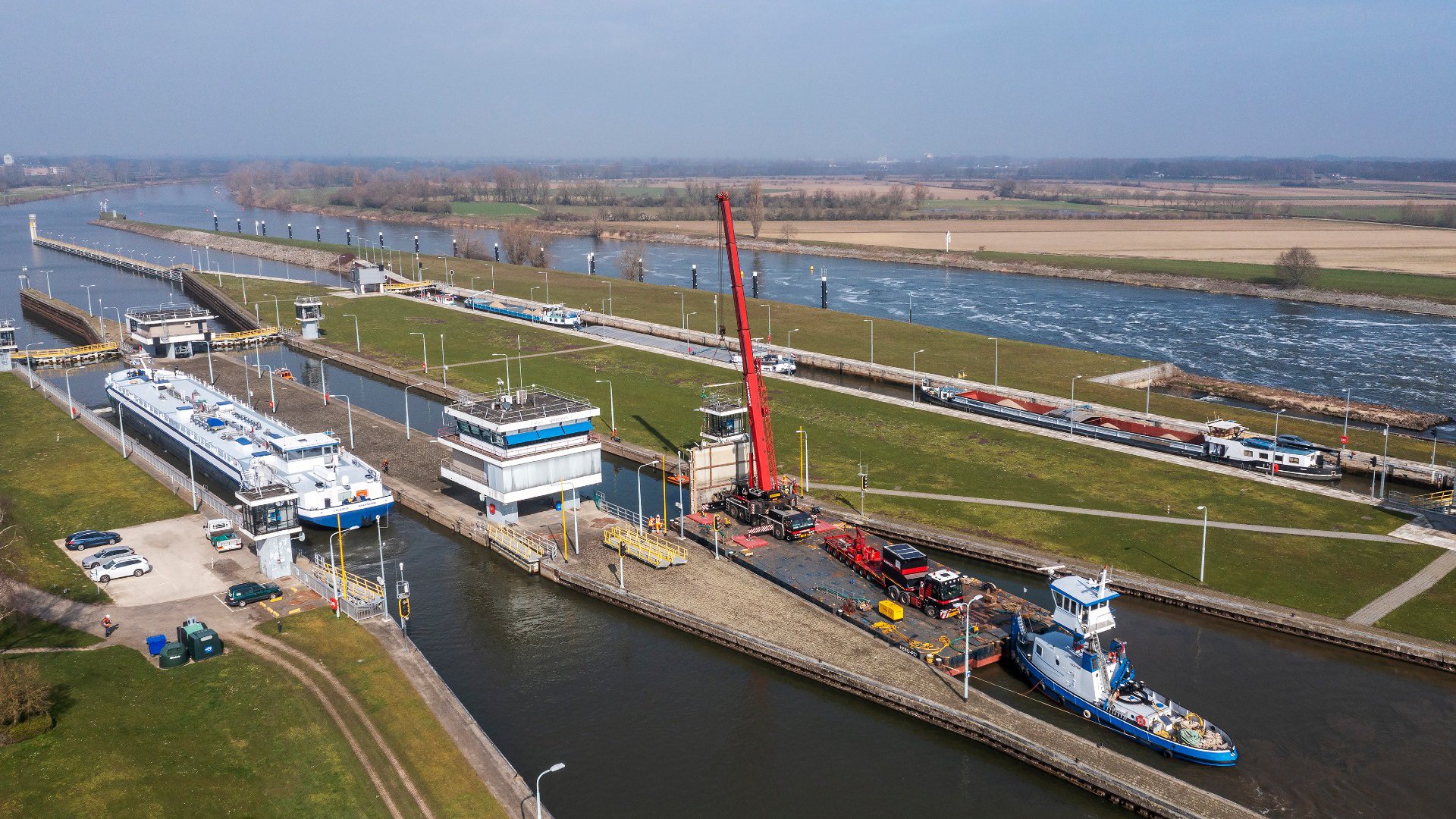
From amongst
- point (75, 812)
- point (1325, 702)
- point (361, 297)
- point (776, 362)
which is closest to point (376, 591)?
point (75, 812)

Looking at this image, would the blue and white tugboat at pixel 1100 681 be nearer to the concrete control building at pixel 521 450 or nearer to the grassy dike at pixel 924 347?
the concrete control building at pixel 521 450

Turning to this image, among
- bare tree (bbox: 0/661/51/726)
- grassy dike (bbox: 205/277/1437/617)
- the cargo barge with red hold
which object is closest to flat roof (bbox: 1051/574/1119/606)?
grassy dike (bbox: 205/277/1437/617)

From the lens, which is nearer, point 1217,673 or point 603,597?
point 1217,673

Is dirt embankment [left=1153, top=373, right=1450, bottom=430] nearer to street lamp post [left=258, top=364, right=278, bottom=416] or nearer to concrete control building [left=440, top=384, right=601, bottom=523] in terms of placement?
concrete control building [left=440, top=384, right=601, bottom=523]

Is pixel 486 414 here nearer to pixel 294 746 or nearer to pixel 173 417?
pixel 294 746

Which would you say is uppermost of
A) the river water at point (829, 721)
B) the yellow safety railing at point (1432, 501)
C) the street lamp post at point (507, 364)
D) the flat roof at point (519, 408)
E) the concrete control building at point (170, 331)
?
the flat roof at point (519, 408)

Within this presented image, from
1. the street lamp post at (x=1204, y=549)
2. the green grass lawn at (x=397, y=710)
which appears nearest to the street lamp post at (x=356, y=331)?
the green grass lawn at (x=397, y=710)
